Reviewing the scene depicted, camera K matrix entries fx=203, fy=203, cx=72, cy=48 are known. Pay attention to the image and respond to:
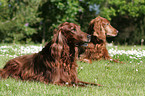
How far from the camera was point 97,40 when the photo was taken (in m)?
6.96

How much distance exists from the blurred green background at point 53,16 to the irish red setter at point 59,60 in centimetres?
1143

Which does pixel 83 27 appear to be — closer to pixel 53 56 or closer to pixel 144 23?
pixel 144 23

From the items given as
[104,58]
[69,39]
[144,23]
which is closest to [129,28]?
[144,23]

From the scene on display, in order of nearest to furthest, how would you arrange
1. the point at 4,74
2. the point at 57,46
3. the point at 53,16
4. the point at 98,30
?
the point at 57,46, the point at 4,74, the point at 98,30, the point at 53,16

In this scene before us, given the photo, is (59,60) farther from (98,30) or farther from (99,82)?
(98,30)

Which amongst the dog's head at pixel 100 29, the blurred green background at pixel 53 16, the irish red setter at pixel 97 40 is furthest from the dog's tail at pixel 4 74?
the blurred green background at pixel 53 16

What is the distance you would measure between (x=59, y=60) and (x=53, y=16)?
17426 mm

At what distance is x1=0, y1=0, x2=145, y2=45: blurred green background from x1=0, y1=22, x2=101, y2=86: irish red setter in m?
11.4

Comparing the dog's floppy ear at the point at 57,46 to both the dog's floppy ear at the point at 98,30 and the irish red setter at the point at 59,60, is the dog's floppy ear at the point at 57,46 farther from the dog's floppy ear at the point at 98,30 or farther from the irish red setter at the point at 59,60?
the dog's floppy ear at the point at 98,30

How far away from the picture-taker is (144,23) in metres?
22.8

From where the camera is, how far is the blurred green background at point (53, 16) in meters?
18.6

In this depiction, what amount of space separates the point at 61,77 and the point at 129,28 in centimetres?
2311

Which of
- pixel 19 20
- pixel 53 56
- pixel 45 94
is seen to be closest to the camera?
pixel 45 94

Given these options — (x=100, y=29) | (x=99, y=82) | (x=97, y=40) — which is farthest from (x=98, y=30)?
(x=99, y=82)
